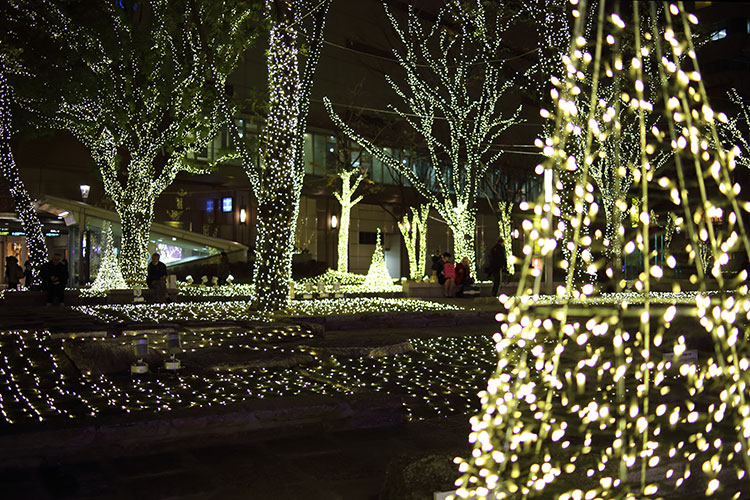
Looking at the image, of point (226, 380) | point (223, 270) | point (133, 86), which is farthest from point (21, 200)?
point (226, 380)

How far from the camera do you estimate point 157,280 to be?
21938 millimetres

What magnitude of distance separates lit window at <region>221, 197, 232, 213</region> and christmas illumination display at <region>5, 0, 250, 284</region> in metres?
19.0

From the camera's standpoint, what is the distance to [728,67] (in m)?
60.2

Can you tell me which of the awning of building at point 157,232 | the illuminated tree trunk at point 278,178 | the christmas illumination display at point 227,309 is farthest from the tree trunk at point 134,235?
the illuminated tree trunk at point 278,178

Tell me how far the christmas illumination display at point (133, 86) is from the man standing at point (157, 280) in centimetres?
297

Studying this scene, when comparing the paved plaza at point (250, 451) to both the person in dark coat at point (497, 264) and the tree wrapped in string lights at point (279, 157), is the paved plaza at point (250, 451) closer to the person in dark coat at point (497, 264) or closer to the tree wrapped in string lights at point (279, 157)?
the tree wrapped in string lights at point (279, 157)

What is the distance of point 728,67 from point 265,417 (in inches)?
2503

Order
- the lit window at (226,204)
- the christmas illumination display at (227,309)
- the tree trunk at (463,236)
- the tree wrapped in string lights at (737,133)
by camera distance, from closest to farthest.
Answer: the christmas illumination display at (227,309)
the tree trunk at (463,236)
the tree wrapped in string lights at (737,133)
the lit window at (226,204)

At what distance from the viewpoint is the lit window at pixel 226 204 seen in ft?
152

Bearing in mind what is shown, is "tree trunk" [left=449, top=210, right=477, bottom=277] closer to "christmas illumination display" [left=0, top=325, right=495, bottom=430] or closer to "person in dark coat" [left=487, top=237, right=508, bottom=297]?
"person in dark coat" [left=487, top=237, right=508, bottom=297]

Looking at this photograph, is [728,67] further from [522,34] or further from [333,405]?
[333,405]

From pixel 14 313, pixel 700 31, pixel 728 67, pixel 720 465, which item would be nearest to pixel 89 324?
pixel 14 313

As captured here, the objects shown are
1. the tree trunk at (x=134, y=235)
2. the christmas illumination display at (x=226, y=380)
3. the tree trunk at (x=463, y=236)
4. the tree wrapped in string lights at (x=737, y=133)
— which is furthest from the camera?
the tree wrapped in string lights at (x=737, y=133)

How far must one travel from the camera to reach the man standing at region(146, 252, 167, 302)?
2162 cm
